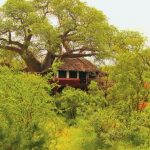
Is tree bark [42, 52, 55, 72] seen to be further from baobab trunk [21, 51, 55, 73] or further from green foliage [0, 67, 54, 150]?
green foliage [0, 67, 54, 150]

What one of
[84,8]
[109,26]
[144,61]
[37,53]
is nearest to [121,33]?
[109,26]

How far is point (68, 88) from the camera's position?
103ft

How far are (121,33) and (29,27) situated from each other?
7.69 metres

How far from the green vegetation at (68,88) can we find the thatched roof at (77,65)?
8.37ft

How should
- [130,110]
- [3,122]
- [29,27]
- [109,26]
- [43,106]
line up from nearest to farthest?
[3,122] < [43,106] < [130,110] < [29,27] < [109,26]

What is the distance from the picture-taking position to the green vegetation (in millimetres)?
14406

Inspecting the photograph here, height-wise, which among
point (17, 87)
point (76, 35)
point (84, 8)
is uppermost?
point (84, 8)

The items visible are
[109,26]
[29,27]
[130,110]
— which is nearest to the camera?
[130,110]

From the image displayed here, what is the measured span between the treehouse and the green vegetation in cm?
257

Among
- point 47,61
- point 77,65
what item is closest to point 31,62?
point 47,61

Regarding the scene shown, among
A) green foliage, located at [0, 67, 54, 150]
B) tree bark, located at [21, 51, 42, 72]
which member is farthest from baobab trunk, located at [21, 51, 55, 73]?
green foliage, located at [0, 67, 54, 150]

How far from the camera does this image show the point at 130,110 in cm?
2412

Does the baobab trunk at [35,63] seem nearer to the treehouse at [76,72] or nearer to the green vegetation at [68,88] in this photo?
the green vegetation at [68,88]

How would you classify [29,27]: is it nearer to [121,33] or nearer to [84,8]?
[84,8]
